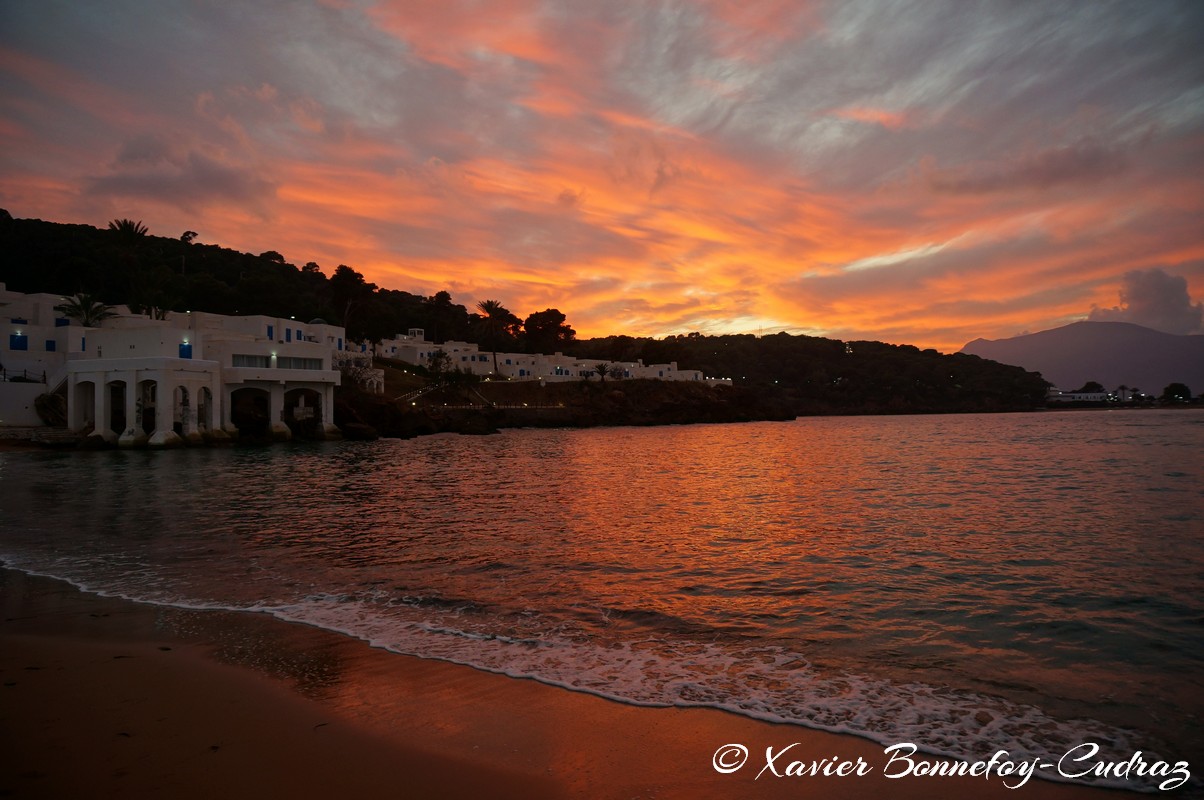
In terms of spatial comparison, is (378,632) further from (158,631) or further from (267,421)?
(267,421)

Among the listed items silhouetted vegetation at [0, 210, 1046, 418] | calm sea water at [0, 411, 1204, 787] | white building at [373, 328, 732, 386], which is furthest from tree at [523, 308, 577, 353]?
calm sea water at [0, 411, 1204, 787]

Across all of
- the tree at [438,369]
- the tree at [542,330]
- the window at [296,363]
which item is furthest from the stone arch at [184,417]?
the tree at [542,330]

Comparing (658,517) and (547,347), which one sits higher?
(547,347)

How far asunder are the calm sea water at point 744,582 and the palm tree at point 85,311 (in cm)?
4429

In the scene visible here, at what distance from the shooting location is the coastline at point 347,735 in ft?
18.6

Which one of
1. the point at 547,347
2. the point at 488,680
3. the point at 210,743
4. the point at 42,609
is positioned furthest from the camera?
the point at 547,347

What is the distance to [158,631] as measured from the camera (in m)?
9.79

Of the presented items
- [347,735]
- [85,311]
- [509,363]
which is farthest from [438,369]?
[347,735]

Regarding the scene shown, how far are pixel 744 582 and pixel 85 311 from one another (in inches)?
2976

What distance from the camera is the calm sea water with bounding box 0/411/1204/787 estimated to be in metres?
7.93

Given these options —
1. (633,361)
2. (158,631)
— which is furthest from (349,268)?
(158,631)

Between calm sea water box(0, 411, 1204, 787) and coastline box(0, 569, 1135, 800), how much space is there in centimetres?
64

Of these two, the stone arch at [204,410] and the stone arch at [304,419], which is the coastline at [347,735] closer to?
the stone arch at [204,410]

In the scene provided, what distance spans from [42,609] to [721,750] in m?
11.2
